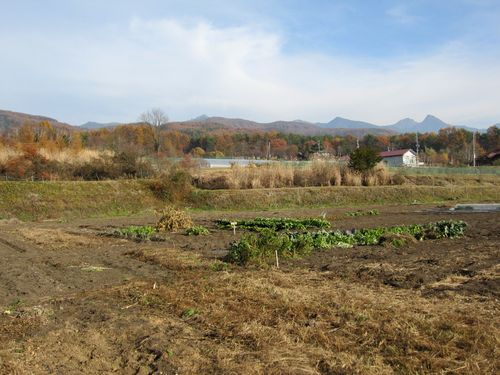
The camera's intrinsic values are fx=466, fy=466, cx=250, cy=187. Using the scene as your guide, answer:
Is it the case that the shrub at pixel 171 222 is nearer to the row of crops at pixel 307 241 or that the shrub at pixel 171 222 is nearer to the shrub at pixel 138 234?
the shrub at pixel 138 234

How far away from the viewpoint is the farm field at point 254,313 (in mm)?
4523

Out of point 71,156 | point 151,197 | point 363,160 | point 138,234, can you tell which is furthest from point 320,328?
point 71,156

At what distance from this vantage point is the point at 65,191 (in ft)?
84.5

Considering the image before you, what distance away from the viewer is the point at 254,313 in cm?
596

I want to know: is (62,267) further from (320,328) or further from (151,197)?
(151,197)

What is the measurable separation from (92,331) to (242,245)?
14.5 ft

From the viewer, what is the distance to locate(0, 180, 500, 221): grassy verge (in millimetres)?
24453

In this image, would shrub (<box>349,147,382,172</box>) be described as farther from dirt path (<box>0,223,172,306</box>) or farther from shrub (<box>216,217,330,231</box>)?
dirt path (<box>0,223,172,306</box>)

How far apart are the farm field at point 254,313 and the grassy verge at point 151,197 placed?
590 inches

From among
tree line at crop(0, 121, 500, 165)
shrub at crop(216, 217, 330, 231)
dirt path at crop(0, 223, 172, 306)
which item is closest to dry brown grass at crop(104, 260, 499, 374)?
dirt path at crop(0, 223, 172, 306)

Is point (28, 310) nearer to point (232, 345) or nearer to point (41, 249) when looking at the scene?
point (232, 345)

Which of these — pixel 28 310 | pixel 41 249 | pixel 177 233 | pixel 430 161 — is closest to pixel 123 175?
pixel 177 233

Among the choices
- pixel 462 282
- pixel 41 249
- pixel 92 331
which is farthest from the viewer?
pixel 41 249

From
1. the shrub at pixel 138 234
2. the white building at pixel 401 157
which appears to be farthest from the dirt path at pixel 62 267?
the white building at pixel 401 157
